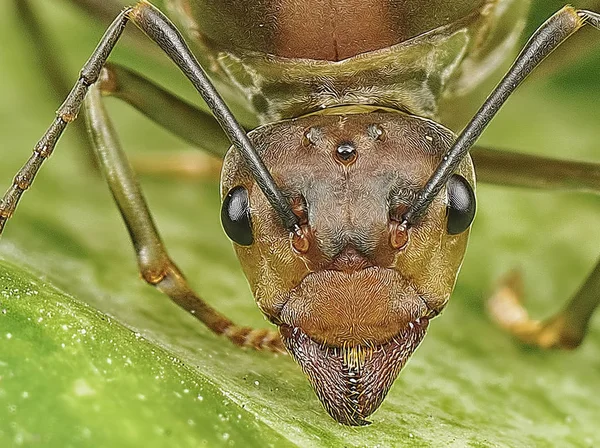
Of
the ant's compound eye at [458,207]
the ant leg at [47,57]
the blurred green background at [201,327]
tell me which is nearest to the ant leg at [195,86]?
the blurred green background at [201,327]

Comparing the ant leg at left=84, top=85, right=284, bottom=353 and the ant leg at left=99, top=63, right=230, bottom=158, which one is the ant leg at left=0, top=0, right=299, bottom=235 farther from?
the ant leg at left=99, top=63, right=230, bottom=158

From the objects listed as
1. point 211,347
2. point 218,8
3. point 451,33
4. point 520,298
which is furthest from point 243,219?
point 520,298

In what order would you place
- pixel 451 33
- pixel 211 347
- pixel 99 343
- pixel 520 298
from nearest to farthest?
pixel 99 343, pixel 211 347, pixel 451 33, pixel 520 298

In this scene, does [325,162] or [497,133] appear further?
[497,133]

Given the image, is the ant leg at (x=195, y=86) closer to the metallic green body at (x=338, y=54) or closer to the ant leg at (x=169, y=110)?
the metallic green body at (x=338, y=54)

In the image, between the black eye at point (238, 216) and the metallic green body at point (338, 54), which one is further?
the metallic green body at point (338, 54)

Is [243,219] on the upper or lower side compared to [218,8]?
lower

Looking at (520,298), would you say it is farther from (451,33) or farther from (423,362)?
(451,33)

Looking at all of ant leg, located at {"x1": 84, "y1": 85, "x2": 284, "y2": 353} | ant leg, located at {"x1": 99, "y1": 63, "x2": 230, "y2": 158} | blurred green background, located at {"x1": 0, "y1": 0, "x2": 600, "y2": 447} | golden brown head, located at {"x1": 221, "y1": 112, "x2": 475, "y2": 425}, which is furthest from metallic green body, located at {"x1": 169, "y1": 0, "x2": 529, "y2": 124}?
blurred green background, located at {"x1": 0, "y1": 0, "x2": 600, "y2": 447}
